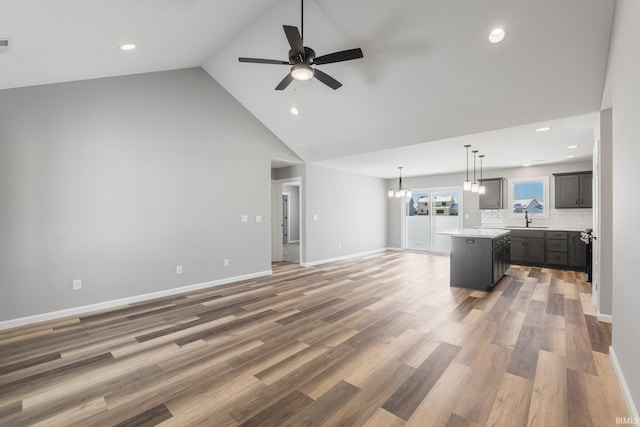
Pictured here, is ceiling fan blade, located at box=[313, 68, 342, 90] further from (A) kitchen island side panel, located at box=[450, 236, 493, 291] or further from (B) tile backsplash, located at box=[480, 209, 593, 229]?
(B) tile backsplash, located at box=[480, 209, 593, 229]

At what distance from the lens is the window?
23.5ft

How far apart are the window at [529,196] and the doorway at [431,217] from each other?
53.6 inches

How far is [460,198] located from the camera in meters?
8.50

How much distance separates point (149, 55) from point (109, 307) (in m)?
3.56

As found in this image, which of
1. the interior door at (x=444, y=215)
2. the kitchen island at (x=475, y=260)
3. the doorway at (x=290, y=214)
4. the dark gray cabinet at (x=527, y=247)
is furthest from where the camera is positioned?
the doorway at (x=290, y=214)

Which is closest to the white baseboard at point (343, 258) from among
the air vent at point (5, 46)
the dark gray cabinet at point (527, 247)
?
the dark gray cabinet at point (527, 247)

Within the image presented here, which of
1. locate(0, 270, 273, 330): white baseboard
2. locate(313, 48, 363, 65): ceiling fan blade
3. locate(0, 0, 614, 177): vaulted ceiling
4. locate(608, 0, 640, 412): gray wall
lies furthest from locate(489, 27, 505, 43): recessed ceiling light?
locate(0, 270, 273, 330): white baseboard

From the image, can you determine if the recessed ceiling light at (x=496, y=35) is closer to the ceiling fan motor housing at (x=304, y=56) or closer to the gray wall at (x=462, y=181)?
the ceiling fan motor housing at (x=304, y=56)

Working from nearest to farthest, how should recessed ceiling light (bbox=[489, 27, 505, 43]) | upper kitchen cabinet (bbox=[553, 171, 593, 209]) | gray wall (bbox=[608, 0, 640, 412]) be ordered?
gray wall (bbox=[608, 0, 640, 412]), recessed ceiling light (bbox=[489, 27, 505, 43]), upper kitchen cabinet (bbox=[553, 171, 593, 209])

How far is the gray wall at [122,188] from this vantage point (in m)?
3.42

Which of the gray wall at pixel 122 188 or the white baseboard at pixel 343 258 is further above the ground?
the gray wall at pixel 122 188

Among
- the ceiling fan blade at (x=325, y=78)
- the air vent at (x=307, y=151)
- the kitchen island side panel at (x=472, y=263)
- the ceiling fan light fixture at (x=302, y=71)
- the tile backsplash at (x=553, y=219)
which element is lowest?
the kitchen island side panel at (x=472, y=263)

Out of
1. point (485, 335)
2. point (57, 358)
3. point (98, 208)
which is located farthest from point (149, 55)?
point (485, 335)

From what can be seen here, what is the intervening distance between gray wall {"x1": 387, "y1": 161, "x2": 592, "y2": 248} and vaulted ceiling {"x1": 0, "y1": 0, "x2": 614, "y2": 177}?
2.27 metres
